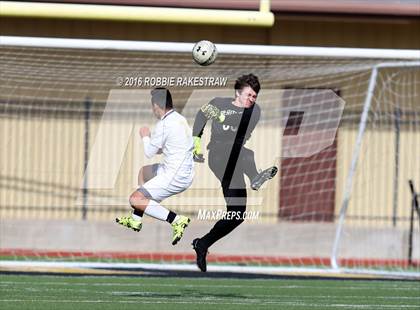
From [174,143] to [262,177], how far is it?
58 cm

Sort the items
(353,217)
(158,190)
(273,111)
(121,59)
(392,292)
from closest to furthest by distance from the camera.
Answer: (158,190) < (392,292) < (121,59) < (273,111) < (353,217)

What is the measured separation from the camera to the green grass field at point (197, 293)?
47.4 ft

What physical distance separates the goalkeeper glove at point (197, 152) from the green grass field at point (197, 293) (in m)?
5.77

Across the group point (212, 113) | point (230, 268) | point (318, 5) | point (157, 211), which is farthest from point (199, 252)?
point (318, 5)

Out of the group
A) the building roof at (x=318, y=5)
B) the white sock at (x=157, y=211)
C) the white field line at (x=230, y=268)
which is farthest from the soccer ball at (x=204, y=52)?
the building roof at (x=318, y=5)

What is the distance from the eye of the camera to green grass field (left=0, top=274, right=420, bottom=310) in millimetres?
14461

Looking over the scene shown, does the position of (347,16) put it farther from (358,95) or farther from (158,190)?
(158,190)

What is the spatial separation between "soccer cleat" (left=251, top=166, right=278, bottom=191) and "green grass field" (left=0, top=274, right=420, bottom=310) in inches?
231

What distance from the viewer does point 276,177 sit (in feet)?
71.6

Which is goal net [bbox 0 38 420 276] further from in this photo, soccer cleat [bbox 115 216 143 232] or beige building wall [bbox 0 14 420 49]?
soccer cleat [bbox 115 216 143 232]

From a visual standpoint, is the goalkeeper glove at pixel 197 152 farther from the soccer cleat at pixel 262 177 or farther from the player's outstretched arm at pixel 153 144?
the soccer cleat at pixel 262 177

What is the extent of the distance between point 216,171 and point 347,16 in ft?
53.3

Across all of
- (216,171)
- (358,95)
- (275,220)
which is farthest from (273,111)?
(216,171)

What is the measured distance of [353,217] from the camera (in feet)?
79.6
